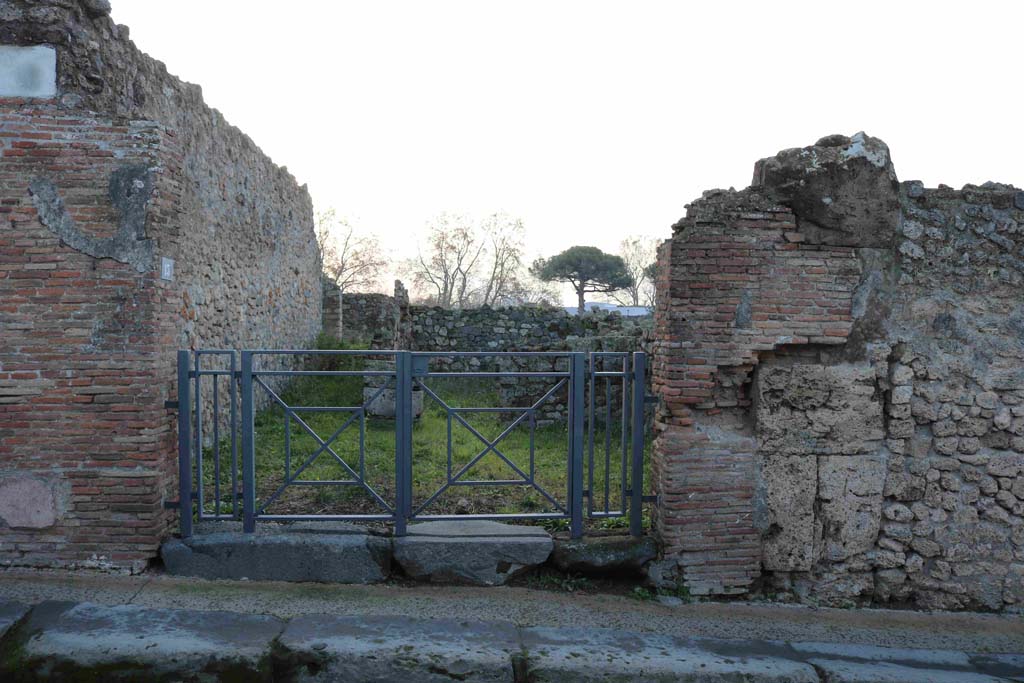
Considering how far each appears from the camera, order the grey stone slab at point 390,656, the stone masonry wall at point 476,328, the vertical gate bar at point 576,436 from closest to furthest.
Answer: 1. the grey stone slab at point 390,656
2. the vertical gate bar at point 576,436
3. the stone masonry wall at point 476,328

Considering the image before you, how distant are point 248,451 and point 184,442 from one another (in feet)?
1.41

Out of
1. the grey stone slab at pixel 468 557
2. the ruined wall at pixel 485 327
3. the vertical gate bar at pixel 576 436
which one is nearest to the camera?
A: the grey stone slab at pixel 468 557

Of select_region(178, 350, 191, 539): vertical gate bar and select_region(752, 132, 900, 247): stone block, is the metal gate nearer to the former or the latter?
select_region(178, 350, 191, 539): vertical gate bar

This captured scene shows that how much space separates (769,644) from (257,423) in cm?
669

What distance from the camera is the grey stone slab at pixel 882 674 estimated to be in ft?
12.7

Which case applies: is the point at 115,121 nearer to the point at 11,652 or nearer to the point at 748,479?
the point at 11,652

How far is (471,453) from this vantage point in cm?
775

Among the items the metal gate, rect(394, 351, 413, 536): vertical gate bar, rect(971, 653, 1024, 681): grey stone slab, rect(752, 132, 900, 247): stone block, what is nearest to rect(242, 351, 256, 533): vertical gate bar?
the metal gate

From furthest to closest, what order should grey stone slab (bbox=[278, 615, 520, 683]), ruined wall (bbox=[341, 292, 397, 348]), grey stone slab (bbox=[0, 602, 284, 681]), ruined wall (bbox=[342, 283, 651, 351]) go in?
ruined wall (bbox=[341, 292, 397, 348]) → ruined wall (bbox=[342, 283, 651, 351]) → grey stone slab (bbox=[278, 615, 520, 683]) → grey stone slab (bbox=[0, 602, 284, 681])

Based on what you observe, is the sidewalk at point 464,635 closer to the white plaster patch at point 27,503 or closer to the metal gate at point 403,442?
the white plaster patch at point 27,503

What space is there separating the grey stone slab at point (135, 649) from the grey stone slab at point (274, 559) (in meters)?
0.62

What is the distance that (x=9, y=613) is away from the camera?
4051 millimetres

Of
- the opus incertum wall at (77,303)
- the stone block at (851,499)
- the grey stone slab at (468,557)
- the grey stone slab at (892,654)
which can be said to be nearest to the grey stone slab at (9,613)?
the opus incertum wall at (77,303)

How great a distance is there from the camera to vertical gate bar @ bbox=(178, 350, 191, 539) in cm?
474
